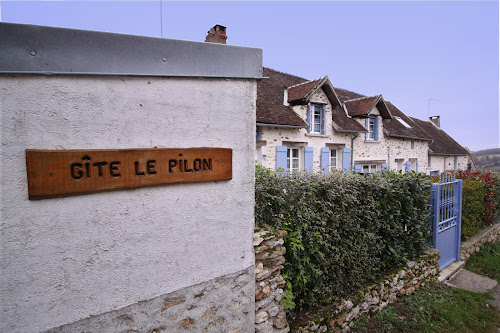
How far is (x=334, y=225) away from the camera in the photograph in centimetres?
391

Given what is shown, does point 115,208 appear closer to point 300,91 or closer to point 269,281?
point 269,281

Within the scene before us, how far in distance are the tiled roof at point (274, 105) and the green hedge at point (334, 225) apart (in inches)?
250

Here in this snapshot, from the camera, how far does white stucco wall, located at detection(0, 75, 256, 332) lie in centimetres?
190

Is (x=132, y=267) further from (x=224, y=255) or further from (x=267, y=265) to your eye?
(x=267, y=265)

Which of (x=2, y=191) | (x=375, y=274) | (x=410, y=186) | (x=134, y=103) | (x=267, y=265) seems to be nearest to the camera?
(x=2, y=191)

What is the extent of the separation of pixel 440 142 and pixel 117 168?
28.0 m

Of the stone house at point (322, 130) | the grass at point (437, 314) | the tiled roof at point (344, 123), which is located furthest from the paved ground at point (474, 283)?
the tiled roof at point (344, 123)

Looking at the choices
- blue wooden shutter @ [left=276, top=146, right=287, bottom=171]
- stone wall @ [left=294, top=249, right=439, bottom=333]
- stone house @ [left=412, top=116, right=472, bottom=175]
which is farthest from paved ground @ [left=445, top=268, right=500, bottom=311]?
stone house @ [left=412, top=116, right=472, bottom=175]

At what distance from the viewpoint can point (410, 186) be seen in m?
5.21

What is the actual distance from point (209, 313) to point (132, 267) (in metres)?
0.96

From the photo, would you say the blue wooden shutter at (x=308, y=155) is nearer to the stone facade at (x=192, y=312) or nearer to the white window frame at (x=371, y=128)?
the white window frame at (x=371, y=128)

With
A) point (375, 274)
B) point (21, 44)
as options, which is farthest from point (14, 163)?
point (375, 274)

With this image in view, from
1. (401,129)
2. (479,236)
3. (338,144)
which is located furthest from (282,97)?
(401,129)

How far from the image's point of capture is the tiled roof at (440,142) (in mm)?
22188
